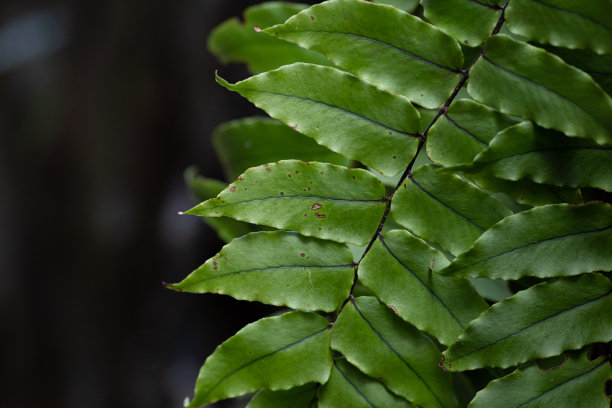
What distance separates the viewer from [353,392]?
549 millimetres

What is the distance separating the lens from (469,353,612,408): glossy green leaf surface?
0.51 m

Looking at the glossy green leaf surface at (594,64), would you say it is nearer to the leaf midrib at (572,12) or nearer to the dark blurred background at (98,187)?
the leaf midrib at (572,12)

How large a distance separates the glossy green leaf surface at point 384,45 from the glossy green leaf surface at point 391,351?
228mm

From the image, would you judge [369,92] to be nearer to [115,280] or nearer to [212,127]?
[212,127]

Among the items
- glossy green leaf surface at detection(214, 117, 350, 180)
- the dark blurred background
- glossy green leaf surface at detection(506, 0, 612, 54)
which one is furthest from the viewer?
the dark blurred background

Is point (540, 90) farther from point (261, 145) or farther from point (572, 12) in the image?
point (261, 145)

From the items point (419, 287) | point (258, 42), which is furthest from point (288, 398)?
point (258, 42)

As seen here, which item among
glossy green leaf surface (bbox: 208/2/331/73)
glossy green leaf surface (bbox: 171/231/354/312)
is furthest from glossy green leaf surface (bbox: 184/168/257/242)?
glossy green leaf surface (bbox: 171/231/354/312)

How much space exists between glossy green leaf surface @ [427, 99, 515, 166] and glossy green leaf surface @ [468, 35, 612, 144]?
2cm

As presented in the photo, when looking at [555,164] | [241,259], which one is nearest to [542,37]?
[555,164]

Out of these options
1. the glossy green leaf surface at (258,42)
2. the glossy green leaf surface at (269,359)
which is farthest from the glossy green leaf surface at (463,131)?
the glossy green leaf surface at (258,42)

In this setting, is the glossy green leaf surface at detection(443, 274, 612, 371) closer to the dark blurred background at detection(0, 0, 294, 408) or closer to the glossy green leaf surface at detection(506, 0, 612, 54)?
the glossy green leaf surface at detection(506, 0, 612, 54)

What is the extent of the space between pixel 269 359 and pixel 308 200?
167 millimetres

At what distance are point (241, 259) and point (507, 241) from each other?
26cm
